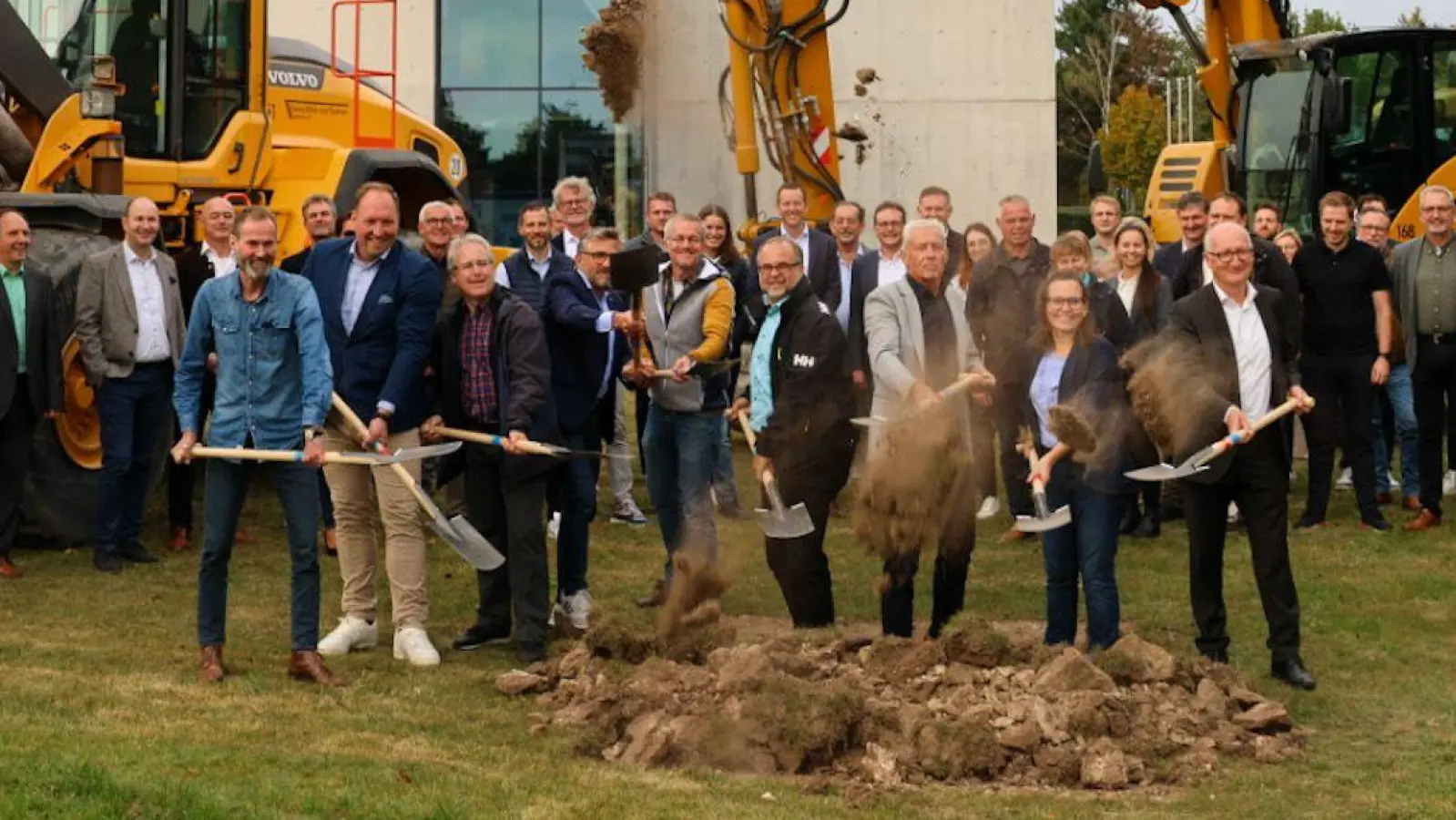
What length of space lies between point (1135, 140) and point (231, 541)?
143 feet

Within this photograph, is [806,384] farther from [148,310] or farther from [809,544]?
[148,310]

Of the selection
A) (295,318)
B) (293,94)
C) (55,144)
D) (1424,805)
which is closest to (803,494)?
(295,318)

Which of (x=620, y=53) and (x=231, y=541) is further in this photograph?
(x=620, y=53)

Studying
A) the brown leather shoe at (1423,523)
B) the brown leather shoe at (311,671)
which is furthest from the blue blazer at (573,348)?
the brown leather shoe at (1423,523)

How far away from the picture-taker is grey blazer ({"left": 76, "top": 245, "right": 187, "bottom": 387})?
41.1 ft

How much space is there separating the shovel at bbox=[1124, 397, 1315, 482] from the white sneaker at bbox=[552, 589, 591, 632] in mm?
2710

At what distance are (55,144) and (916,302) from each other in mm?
6406

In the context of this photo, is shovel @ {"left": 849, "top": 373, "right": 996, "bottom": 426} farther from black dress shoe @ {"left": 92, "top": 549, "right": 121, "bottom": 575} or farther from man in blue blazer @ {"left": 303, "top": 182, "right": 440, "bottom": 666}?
black dress shoe @ {"left": 92, "top": 549, "right": 121, "bottom": 575}

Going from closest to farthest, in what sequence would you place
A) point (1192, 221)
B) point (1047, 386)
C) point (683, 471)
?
point (1047, 386)
point (683, 471)
point (1192, 221)

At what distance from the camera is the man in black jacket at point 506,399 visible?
10.1m

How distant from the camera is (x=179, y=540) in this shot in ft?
43.9

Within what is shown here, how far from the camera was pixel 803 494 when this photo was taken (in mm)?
10297

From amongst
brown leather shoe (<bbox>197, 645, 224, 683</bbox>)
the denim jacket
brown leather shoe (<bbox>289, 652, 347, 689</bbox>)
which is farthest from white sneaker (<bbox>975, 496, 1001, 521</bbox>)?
brown leather shoe (<bbox>197, 645, 224, 683</bbox>)

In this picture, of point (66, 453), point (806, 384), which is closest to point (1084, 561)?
point (806, 384)
